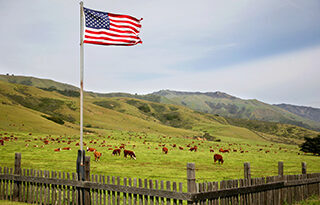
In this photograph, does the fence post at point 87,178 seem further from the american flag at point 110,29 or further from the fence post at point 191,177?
the american flag at point 110,29

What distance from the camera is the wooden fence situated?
9.46 m

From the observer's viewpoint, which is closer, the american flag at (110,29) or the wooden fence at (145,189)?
the wooden fence at (145,189)

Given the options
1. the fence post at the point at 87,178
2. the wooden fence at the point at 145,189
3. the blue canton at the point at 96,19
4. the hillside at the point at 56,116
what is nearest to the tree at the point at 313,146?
the wooden fence at the point at 145,189

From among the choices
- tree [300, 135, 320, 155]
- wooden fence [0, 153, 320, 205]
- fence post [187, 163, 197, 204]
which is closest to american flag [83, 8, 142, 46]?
wooden fence [0, 153, 320, 205]

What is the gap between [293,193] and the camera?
13.5 metres

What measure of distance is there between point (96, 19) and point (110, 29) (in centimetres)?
84

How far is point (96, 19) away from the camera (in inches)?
559

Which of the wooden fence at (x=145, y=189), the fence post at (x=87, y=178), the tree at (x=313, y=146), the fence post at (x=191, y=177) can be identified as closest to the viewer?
the fence post at (x=191, y=177)

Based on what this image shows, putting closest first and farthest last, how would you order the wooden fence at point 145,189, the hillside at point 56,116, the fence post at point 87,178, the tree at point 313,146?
the wooden fence at point 145,189 < the fence post at point 87,178 < the tree at point 313,146 < the hillside at point 56,116

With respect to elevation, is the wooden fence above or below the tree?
above

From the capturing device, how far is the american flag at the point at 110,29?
13.9 metres

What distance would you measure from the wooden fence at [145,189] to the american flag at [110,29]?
5.98 meters

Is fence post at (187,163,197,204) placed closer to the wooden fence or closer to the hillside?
the wooden fence

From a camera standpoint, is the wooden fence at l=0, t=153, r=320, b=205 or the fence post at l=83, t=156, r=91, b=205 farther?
the fence post at l=83, t=156, r=91, b=205
